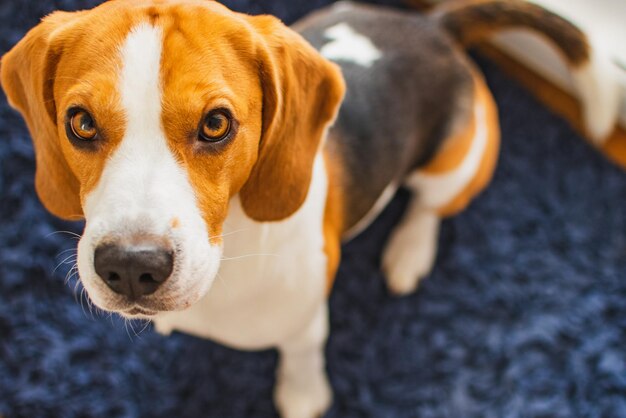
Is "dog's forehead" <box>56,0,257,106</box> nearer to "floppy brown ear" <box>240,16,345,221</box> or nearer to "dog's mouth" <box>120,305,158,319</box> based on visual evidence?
"floppy brown ear" <box>240,16,345,221</box>

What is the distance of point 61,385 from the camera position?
7.79 ft

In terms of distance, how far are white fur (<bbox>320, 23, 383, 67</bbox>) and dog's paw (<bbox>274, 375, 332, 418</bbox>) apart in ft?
3.54

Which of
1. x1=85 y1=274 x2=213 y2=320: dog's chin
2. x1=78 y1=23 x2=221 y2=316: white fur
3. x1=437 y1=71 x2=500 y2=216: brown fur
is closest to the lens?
x1=78 y1=23 x2=221 y2=316: white fur

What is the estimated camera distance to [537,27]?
2.41 metres

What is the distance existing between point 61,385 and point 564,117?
2.37 m

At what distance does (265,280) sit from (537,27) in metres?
1.36

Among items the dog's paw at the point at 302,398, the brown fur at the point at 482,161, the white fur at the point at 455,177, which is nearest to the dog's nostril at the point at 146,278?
the dog's paw at the point at 302,398

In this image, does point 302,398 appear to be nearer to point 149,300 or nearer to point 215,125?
point 149,300

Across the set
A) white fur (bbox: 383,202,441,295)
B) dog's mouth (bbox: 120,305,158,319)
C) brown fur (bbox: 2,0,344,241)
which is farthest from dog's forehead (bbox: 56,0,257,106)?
white fur (bbox: 383,202,441,295)

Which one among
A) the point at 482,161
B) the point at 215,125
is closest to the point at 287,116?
the point at 215,125

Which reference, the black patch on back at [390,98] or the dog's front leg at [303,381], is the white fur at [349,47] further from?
the dog's front leg at [303,381]

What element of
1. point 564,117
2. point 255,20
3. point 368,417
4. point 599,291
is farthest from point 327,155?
point 564,117

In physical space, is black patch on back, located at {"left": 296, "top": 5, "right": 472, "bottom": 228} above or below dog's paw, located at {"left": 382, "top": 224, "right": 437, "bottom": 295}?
above

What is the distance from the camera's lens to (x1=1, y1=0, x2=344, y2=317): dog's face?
1.32 meters
